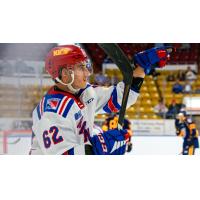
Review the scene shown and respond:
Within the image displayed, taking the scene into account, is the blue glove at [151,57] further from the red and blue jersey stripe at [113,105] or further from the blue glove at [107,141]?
the blue glove at [107,141]

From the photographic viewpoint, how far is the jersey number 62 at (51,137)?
2.45 m

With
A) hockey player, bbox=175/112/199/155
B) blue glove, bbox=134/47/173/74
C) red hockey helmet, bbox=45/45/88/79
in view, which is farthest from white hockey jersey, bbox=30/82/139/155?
hockey player, bbox=175/112/199/155

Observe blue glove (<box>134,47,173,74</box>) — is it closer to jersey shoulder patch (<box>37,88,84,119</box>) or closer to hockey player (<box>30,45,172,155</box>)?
hockey player (<box>30,45,172,155</box>)

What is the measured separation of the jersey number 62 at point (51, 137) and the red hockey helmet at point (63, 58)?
317 millimetres

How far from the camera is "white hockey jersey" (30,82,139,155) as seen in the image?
246 centimetres

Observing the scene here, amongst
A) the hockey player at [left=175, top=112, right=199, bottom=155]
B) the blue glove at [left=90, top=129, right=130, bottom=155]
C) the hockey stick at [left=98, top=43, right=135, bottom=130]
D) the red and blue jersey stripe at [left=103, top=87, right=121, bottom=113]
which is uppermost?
the hockey stick at [left=98, top=43, right=135, bottom=130]

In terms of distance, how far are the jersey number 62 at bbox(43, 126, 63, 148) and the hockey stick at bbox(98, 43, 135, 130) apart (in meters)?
0.37

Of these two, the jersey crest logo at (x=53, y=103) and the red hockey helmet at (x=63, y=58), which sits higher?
the red hockey helmet at (x=63, y=58)

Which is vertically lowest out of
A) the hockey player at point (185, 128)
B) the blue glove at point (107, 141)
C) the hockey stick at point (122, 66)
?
the hockey player at point (185, 128)

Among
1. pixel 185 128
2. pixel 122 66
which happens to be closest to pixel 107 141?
pixel 122 66

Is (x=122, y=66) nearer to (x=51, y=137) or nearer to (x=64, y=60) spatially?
(x=64, y=60)

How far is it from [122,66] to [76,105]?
39 centimetres

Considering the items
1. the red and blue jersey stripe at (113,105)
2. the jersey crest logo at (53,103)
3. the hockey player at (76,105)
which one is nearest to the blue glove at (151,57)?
the hockey player at (76,105)

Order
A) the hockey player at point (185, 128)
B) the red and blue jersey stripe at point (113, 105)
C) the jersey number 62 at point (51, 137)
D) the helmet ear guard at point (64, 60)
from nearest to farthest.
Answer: the jersey number 62 at point (51, 137)
the helmet ear guard at point (64, 60)
the red and blue jersey stripe at point (113, 105)
the hockey player at point (185, 128)
